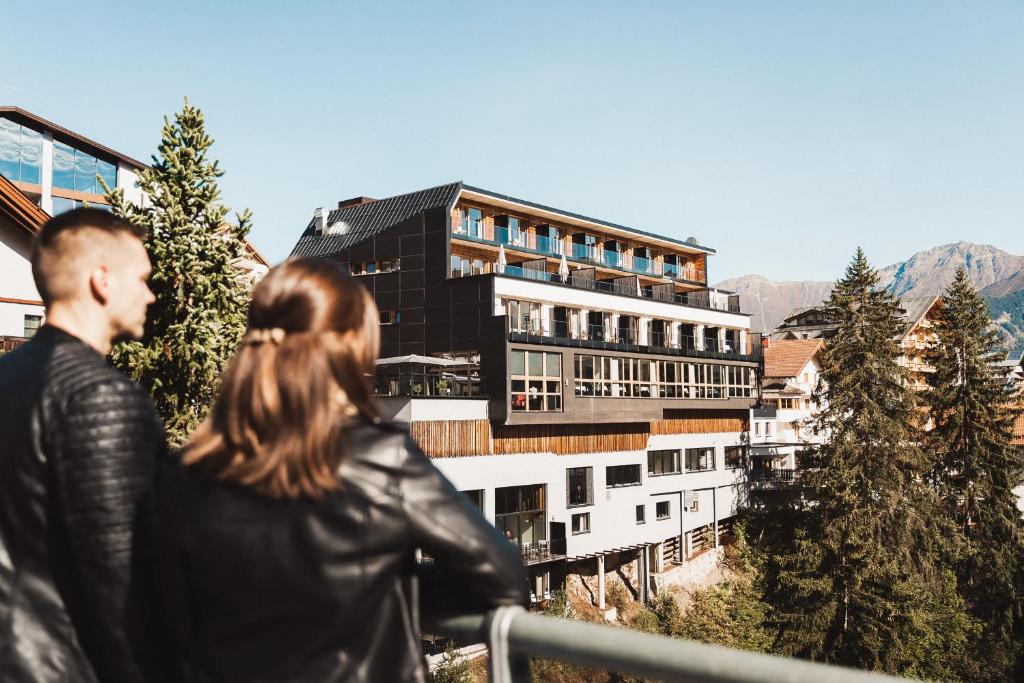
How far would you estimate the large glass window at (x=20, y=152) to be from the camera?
3950 cm

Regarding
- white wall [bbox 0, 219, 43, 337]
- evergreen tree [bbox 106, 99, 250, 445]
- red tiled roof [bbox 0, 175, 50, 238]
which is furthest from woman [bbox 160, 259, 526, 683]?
white wall [bbox 0, 219, 43, 337]

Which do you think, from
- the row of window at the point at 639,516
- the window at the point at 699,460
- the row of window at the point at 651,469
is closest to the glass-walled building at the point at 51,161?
the row of window at the point at 651,469

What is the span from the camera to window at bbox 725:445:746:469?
49594mm

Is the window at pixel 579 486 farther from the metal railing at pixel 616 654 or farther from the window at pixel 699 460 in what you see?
the metal railing at pixel 616 654

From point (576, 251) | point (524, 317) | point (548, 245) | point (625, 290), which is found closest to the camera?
point (524, 317)

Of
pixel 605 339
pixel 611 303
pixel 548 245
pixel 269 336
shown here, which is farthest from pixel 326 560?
pixel 548 245

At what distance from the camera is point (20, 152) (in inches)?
1576

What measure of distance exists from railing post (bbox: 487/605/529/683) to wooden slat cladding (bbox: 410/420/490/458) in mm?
27705

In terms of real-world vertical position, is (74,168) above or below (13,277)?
above

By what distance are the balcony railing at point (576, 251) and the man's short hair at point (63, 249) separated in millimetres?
36624

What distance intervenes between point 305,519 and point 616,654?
680mm

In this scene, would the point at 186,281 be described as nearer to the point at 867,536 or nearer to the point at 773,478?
the point at 867,536

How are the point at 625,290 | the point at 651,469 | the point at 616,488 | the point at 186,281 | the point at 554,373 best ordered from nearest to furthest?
the point at 186,281, the point at 554,373, the point at 616,488, the point at 625,290, the point at 651,469

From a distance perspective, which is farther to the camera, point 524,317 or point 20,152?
point 20,152
